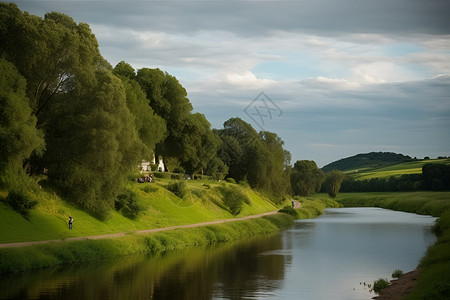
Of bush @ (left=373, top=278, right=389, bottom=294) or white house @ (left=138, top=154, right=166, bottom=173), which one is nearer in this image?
bush @ (left=373, top=278, right=389, bottom=294)

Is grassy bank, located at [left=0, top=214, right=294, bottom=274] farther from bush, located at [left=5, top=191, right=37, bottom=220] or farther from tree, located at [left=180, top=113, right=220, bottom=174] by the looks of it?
tree, located at [left=180, top=113, right=220, bottom=174]

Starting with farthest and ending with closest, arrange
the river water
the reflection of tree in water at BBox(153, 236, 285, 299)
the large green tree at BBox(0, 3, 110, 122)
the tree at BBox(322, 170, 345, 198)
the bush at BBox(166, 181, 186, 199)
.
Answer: the tree at BBox(322, 170, 345, 198) → the bush at BBox(166, 181, 186, 199) → the large green tree at BBox(0, 3, 110, 122) → the reflection of tree in water at BBox(153, 236, 285, 299) → the river water

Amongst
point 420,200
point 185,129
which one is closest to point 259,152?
point 185,129

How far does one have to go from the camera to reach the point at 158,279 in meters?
36.9

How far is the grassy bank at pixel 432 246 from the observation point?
2720cm

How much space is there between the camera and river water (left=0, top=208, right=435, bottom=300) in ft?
107

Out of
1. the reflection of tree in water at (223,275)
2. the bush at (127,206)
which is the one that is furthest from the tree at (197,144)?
the reflection of tree in water at (223,275)

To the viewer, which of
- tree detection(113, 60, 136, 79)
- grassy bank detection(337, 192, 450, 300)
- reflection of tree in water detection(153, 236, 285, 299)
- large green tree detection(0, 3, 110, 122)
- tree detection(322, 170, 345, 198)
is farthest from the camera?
tree detection(322, 170, 345, 198)

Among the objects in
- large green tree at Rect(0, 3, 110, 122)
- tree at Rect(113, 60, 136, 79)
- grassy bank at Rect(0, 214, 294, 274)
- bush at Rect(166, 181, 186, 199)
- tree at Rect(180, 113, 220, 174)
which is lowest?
Answer: grassy bank at Rect(0, 214, 294, 274)

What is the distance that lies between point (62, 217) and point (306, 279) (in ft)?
71.5

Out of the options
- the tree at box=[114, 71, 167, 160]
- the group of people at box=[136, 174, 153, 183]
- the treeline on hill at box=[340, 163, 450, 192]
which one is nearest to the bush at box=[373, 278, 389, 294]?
the tree at box=[114, 71, 167, 160]

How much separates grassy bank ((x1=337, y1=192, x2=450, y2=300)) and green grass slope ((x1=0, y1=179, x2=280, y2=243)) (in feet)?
85.8

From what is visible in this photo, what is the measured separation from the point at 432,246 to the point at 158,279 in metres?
23.6

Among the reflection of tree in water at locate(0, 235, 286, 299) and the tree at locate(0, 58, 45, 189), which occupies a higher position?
the tree at locate(0, 58, 45, 189)
